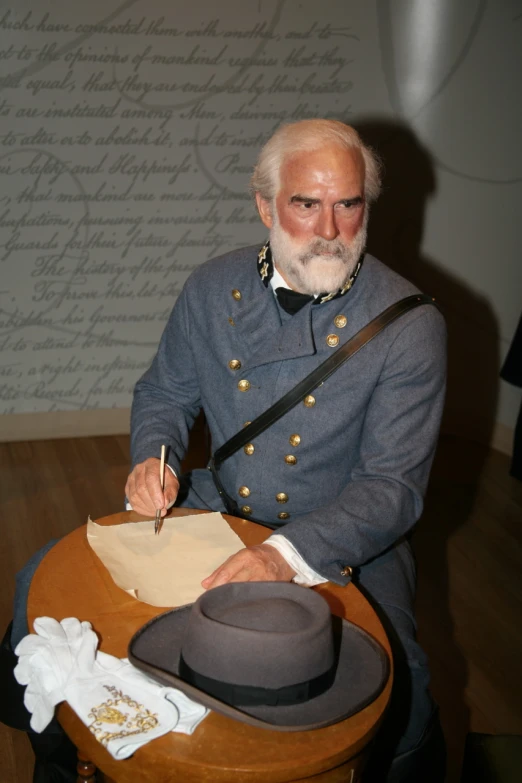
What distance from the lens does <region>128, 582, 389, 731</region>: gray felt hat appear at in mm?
1369

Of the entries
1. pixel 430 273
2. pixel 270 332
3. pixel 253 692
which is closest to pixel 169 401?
pixel 270 332

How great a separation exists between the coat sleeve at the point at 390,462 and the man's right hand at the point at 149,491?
1.00 feet

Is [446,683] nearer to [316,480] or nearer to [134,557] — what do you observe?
[316,480]

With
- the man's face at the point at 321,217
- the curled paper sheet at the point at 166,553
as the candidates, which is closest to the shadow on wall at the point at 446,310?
the man's face at the point at 321,217

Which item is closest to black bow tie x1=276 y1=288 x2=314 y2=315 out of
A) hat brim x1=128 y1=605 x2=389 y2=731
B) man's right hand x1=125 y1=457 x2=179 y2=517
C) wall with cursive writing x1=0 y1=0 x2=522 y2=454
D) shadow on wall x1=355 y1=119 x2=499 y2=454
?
man's right hand x1=125 y1=457 x2=179 y2=517

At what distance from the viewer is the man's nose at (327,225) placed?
6.86 feet

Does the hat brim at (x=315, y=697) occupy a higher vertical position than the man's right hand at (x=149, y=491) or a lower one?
Result: higher

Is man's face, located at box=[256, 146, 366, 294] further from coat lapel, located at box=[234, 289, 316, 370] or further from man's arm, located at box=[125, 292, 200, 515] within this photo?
man's arm, located at box=[125, 292, 200, 515]

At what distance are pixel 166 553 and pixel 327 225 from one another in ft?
2.75

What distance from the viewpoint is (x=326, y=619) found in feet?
4.69

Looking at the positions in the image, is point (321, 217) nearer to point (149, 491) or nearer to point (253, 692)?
point (149, 491)

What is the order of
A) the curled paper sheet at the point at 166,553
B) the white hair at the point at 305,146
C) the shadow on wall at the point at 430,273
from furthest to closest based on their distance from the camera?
the shadow on wall at the point at 430,273 → the white hair at the point at 305,146 → the curled paper sheet at the point at 166,553

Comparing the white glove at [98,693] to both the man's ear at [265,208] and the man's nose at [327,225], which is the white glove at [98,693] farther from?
the man's ear at [265,208]

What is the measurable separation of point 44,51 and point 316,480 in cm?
305
